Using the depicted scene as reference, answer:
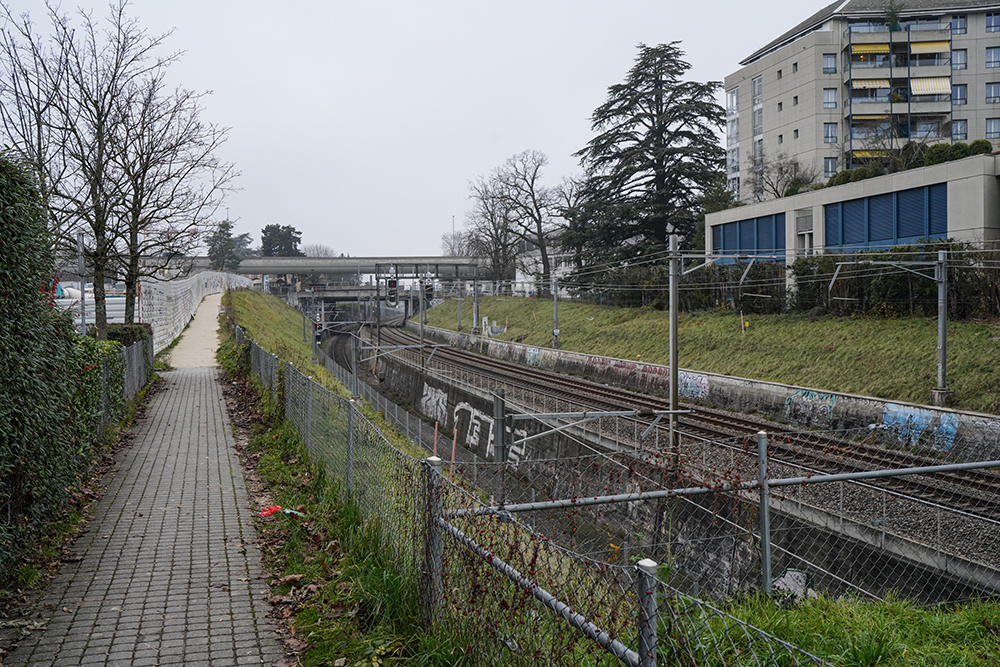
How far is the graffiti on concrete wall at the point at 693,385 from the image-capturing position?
25.1m

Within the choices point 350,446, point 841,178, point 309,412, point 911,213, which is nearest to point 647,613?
point 350,446

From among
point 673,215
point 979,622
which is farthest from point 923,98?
point 979,622

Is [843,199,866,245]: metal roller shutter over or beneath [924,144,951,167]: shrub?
beneath

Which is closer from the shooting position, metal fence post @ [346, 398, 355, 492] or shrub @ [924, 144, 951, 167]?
metal fence post @ [346, 398, 355, 492]

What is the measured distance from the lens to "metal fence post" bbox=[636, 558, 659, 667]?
2416 mm

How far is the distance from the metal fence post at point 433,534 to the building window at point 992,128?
5617cm

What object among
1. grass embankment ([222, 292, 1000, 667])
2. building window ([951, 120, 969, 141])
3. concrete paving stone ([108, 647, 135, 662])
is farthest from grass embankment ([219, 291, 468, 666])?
building window ([951, 120, 969, 141])

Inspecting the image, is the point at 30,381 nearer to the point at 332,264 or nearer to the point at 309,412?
the point at 309,412

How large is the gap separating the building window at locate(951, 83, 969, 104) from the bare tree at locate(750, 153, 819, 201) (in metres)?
11.1

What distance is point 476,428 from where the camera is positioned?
27.7 m

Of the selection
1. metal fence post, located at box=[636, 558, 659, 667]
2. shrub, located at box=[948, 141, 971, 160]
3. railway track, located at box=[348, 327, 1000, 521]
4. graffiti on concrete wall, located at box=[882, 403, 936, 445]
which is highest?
shrub, located at box=[948, 141, 971, 160]

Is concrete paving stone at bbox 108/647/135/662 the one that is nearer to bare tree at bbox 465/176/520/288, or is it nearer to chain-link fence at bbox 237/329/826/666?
chain-link fence at bbox 237/329/826/666

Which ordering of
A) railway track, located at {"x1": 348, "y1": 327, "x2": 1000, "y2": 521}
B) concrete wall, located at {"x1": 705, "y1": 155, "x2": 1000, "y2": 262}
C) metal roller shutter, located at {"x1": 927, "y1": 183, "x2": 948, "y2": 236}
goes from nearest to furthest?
1. railway track, located at {"x1": 348, "y1": 327, "x2": 1000, "y2": 521}
2. concrete wall, located at {"x1": 705, "y1": 155, "x2": 1000, "y2": 262}
3. metal roller shutter, located at {"x1": 927, "y1": 183, "x2": 948, "y2": 236}

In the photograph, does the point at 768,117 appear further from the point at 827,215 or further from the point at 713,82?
the point at 827,215
